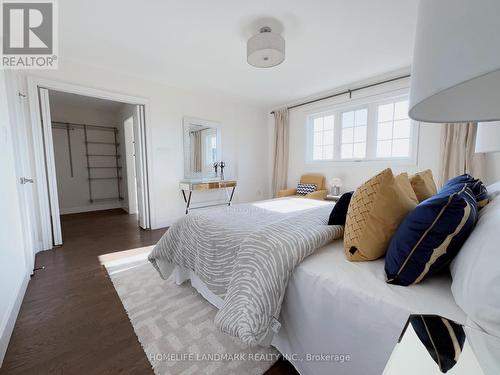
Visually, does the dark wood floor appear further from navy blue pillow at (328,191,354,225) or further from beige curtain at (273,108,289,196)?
beige curtain at (273,108,289,196)

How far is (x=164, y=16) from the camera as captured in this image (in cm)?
194

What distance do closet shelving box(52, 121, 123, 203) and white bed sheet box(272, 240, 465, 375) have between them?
220 inches

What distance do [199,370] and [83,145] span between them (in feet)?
18.1

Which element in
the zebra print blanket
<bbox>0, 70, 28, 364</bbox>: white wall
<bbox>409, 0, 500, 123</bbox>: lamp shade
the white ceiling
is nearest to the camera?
<bbox>409, 0, 500, 123</bbox>: lamp shade

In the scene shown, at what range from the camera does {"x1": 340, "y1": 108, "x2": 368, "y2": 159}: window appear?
3.59 meters

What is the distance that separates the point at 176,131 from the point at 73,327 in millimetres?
2939

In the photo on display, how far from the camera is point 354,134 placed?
3.71 m

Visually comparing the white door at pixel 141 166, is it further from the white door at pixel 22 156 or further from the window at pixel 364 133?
the window at pixel 364 133

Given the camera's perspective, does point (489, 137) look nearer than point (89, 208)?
Yes

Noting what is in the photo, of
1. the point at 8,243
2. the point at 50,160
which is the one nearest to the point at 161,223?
the point at 50,160

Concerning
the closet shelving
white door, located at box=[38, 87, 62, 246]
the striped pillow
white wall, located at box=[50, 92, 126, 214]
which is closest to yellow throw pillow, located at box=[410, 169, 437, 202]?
the striped pillow

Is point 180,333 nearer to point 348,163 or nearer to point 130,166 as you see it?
point 348,163

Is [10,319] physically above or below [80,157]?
below

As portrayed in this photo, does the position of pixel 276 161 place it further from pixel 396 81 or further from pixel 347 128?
pixel 396 81
